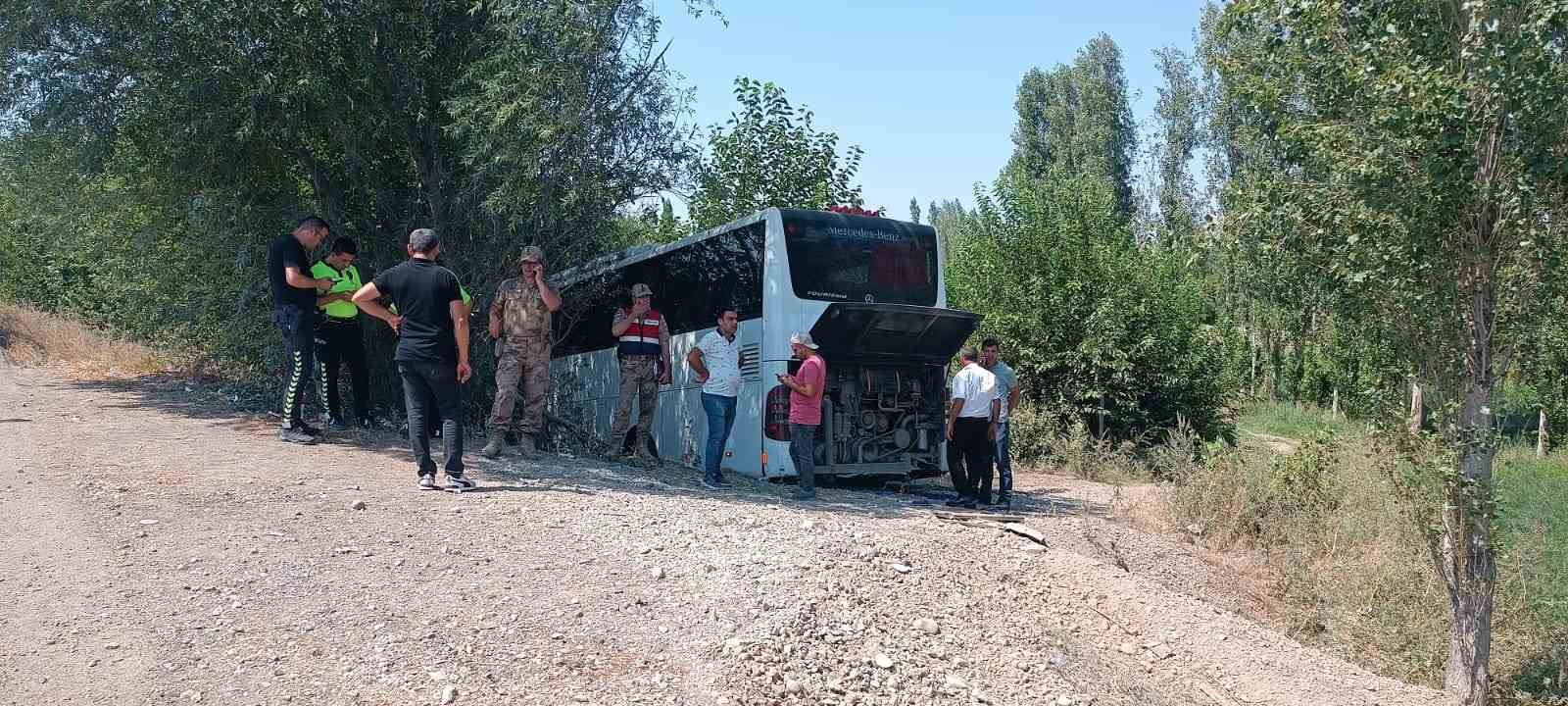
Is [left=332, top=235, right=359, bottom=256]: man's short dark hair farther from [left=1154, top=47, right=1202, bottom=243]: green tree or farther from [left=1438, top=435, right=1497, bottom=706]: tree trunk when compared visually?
[left=1154, top=47, right=1202, bottom=243]: green tree

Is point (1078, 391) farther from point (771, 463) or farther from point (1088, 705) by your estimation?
point (1088, 705)

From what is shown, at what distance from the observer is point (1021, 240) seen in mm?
18156

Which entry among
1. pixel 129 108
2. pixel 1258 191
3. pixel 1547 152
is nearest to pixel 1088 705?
pixel 1258 191

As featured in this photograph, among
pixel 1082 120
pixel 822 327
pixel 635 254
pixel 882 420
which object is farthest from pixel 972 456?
pixel 1082 120

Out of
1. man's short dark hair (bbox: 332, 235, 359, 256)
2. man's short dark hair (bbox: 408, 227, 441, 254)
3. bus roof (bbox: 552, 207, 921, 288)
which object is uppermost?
bus roof (bbox: 552, 207, 921, 288)

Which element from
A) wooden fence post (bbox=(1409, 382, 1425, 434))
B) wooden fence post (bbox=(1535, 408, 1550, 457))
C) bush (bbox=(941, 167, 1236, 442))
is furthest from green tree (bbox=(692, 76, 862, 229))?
wooden fence post (bbox=(1535, 408, 1550, 457))

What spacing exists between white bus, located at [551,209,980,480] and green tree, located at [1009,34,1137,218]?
32.3m

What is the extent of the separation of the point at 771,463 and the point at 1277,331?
89.0ft

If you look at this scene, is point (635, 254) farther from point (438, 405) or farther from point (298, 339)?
point (438, 405)

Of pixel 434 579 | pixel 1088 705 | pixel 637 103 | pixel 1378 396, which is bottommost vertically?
pixel 1088 705

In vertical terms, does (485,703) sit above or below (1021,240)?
below

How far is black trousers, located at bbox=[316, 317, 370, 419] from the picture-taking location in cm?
1059

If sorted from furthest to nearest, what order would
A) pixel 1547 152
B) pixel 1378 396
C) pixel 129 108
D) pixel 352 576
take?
1. pixel 129 108
2. pixel 1378 396
3. pixel 1547 152
4. pixel 352 576

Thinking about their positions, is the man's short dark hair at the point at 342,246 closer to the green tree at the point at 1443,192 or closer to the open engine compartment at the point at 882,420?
the open engine compartment at the point at 882,420
